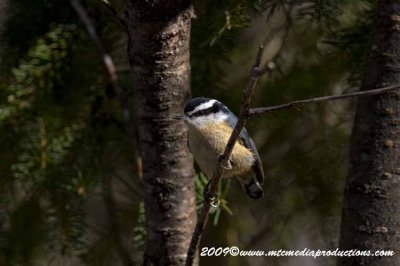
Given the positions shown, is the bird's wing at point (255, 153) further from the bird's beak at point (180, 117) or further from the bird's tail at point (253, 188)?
the bird's beak at point (180, 117)

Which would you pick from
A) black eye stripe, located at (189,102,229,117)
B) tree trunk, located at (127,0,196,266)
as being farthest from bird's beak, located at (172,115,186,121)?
black eye stripe, located at (189,102,229,117)

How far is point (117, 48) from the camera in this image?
1.02 meters

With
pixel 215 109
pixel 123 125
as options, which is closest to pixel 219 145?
pixel 215 109

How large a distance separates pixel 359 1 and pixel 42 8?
0.45m

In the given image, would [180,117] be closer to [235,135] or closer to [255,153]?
[255,153]

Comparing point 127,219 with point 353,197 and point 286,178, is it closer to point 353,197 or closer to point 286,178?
point 286,178

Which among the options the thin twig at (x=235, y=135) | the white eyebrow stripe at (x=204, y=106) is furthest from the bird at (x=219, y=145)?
the thin twig at (x=235, y=135)

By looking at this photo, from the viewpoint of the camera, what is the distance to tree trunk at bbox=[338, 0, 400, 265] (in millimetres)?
797

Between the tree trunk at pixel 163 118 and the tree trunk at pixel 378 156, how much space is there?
0.20 m

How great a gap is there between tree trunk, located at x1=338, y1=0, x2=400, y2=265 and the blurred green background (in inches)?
4.8

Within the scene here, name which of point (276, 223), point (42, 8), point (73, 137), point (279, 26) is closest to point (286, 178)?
point (276, 223)

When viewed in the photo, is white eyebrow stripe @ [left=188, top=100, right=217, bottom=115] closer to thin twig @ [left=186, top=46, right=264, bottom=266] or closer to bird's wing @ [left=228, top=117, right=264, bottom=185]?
bird's wing @ [left=228, top=117, right=264, bottom=185]

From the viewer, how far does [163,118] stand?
31.3 inches

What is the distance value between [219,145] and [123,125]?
0.51ft
